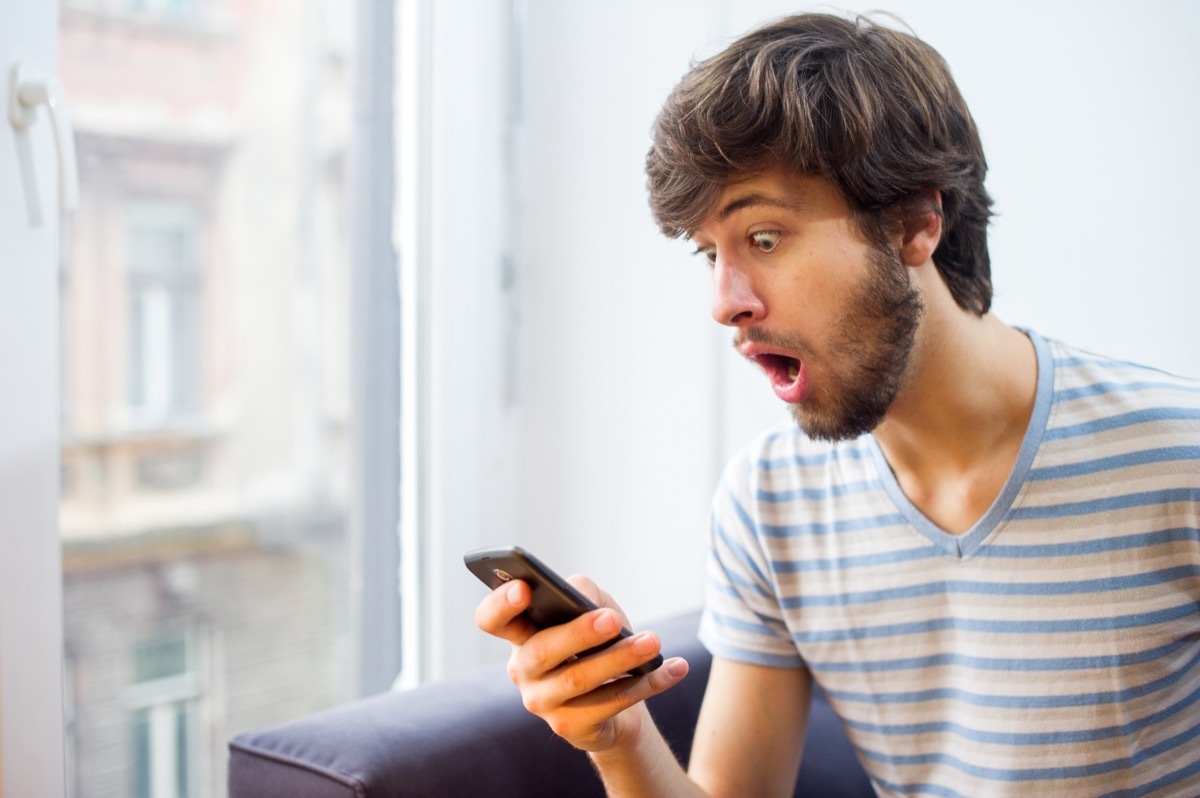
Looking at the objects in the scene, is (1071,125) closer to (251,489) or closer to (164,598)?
(251,489)

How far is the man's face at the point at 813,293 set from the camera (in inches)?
38.9

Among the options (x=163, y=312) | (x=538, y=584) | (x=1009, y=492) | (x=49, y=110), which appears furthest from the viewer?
(x=163, y=312)

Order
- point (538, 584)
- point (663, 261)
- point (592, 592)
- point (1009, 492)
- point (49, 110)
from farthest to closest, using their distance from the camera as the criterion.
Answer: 1. point (663, 261)
2. point (49, 110)
3. point (1009, 492)
4. point (592, 592)
5. point (538, 584)

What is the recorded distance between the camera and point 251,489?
64.0 inches

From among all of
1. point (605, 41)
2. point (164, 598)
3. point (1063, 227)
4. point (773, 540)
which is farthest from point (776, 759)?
point (605, 41)

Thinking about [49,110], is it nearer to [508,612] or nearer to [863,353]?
[508,612]

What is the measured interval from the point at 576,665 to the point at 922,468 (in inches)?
18.2

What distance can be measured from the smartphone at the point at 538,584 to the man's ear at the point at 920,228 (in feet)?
1.59

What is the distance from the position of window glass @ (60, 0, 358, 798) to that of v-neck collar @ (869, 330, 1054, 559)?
101 centimetres

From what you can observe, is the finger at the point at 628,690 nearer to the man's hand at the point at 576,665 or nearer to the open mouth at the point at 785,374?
the man's hand at the point at 576,665

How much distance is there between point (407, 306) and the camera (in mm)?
1815

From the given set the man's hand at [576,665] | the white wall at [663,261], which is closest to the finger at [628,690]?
the man's hand at [576,665]

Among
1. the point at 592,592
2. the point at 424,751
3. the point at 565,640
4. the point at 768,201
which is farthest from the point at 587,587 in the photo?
the point at 768,201

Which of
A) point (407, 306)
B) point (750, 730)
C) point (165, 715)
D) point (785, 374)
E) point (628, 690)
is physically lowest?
point (165, 715)
